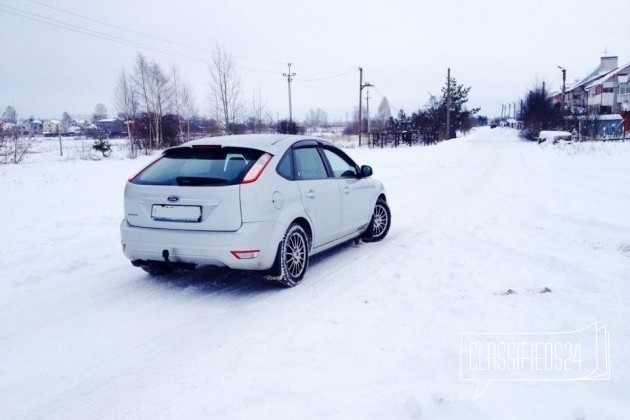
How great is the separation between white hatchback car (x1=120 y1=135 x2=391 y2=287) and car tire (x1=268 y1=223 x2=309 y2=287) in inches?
0.4

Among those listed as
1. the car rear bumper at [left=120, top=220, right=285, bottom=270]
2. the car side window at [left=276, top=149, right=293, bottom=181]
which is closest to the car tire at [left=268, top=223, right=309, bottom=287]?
the car rear bumper at [left=120, top=220, right=285, bottom=270]

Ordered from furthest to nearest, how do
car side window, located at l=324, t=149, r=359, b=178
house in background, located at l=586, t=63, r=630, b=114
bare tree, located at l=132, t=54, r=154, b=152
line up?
1. house in background, located at l=586, t=63, r=630, b=114
2. bare tree, located at l=132, t=54, r=154, b=152
3. car side window, located at l=324, t=149, r=359, b=178

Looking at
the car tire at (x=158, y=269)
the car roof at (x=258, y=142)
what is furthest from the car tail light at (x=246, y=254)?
the car tire at (x=158, y=269)

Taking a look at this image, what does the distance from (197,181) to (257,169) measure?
62cm

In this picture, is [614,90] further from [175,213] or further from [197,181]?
[175,213]

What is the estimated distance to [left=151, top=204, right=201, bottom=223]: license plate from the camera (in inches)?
190

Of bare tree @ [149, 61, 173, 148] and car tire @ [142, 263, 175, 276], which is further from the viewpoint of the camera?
bare tree @ [149, 61, 173, 148]

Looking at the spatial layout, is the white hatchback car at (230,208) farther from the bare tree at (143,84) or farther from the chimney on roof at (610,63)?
the chimney on roof at (610,63)

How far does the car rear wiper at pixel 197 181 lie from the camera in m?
4.82

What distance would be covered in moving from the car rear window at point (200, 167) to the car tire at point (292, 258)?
2.85 ft

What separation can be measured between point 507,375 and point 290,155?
3.30 meters

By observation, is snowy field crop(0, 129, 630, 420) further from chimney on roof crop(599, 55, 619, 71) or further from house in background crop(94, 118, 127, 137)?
chimney on roof crop(599, 55, 619, 71)

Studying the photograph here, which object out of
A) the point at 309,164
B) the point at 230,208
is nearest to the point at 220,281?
the point at 230,208

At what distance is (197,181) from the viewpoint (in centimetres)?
487
